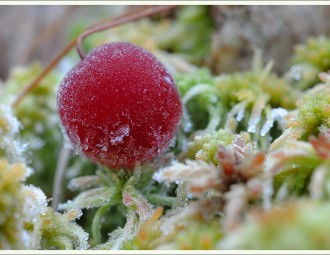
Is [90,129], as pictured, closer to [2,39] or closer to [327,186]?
[327,186]

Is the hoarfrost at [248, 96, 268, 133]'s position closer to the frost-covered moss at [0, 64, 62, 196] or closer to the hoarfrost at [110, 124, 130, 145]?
the hoarfrost at [110, 124, 130, 145]

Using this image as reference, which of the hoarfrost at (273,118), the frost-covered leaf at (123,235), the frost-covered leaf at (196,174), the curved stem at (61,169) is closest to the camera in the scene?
the frost-covered leaf at (196,174)

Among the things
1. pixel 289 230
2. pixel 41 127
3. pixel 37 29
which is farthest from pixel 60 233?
pixel 37 29

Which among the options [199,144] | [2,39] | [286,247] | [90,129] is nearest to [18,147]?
[90,129]

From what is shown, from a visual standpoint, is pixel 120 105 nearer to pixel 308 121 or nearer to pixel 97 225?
pixel 97 225

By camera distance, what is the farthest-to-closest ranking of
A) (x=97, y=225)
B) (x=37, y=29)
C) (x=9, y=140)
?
(x=37, y=29), (x=9, y=140), (x=97, y=225)

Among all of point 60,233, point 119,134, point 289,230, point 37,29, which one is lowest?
point 289,230

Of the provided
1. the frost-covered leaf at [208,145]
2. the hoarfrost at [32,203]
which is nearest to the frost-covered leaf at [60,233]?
the hoarfrost at [32,203]

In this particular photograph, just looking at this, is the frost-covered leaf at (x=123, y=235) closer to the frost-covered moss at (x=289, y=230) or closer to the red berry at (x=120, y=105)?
the red berry at (x=120, y=105)
